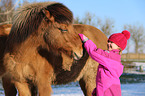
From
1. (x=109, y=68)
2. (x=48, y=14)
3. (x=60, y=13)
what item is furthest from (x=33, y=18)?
(x=109, y=68)

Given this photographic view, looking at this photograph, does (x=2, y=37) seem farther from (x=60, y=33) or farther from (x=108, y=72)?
(x=108, y=72)

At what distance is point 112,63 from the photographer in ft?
8.23

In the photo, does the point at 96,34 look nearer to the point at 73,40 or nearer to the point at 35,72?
the point at 73,40

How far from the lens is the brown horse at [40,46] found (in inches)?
107

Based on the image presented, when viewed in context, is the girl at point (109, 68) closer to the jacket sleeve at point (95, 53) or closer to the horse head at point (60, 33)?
the jacket sleeve at point (95, 53)

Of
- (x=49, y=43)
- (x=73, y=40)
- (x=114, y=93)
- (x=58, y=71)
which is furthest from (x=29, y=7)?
(x=114, y=93)

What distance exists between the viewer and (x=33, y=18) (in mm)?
2816

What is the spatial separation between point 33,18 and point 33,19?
0.06 feet

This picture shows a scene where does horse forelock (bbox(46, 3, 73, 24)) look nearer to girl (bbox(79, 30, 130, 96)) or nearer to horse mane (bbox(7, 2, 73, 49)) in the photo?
horse mane (bbox(7, 2, 73, 49))

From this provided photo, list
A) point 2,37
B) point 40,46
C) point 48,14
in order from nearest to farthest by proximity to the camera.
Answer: point 48,14, point 40,46, point 2,37

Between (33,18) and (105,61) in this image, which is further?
(33,18)

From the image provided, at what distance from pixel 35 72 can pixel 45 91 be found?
0.41 m

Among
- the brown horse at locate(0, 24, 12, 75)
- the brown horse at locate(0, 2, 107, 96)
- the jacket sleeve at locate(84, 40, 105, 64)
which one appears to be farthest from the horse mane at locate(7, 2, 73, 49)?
the jacket sleeve at locate(84, 40, 105, 64)

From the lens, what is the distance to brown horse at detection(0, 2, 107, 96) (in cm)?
273
